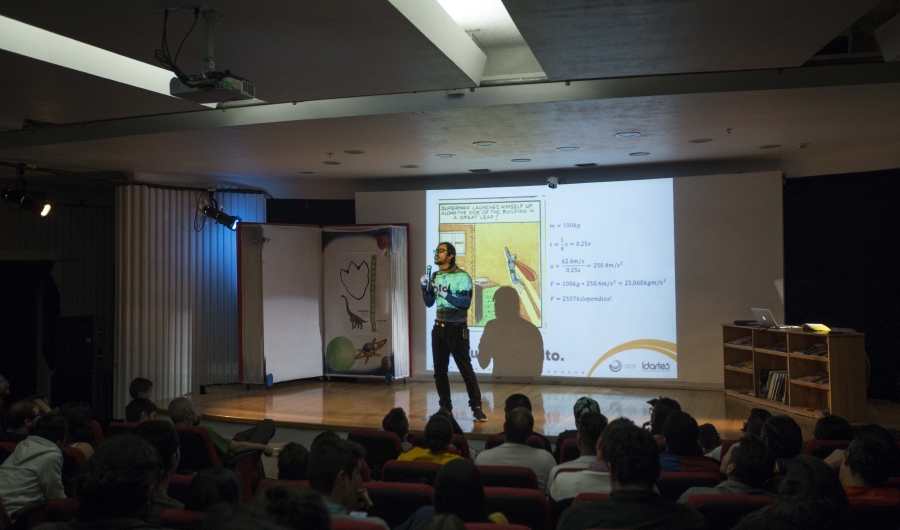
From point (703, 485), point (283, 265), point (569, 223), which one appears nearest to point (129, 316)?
point (283, 265)

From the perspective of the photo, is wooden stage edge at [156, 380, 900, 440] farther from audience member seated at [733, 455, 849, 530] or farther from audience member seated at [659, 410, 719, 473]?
audience member seated at [733, 455, 849, 530]

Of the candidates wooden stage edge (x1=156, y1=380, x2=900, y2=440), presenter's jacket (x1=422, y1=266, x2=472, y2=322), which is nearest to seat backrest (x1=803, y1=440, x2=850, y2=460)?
wooden stage edge (x1=156, y1=380, x2=900, y2=440)

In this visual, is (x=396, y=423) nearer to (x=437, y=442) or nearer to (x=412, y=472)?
(x=437, y=442)

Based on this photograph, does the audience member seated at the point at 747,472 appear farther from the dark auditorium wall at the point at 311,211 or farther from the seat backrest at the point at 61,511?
the dark auditorium wall at the point at 311,211

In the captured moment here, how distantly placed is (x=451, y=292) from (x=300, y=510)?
→ 17.1 ft

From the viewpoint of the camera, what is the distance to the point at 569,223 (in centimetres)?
913

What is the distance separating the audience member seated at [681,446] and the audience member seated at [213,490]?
71.5 inches

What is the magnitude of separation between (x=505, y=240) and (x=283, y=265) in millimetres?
2897

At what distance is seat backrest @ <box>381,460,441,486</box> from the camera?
313 cm

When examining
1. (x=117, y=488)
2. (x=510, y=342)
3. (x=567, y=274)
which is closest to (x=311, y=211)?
(x=510, y=342)

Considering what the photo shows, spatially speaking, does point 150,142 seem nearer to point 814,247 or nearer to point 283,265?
point 283,265

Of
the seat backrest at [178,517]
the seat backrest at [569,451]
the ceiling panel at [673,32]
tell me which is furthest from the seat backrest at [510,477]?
the ceiling panel at [673,32]

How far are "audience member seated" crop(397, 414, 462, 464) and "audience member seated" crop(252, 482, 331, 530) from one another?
1.70m

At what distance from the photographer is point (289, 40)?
13.7 ft
